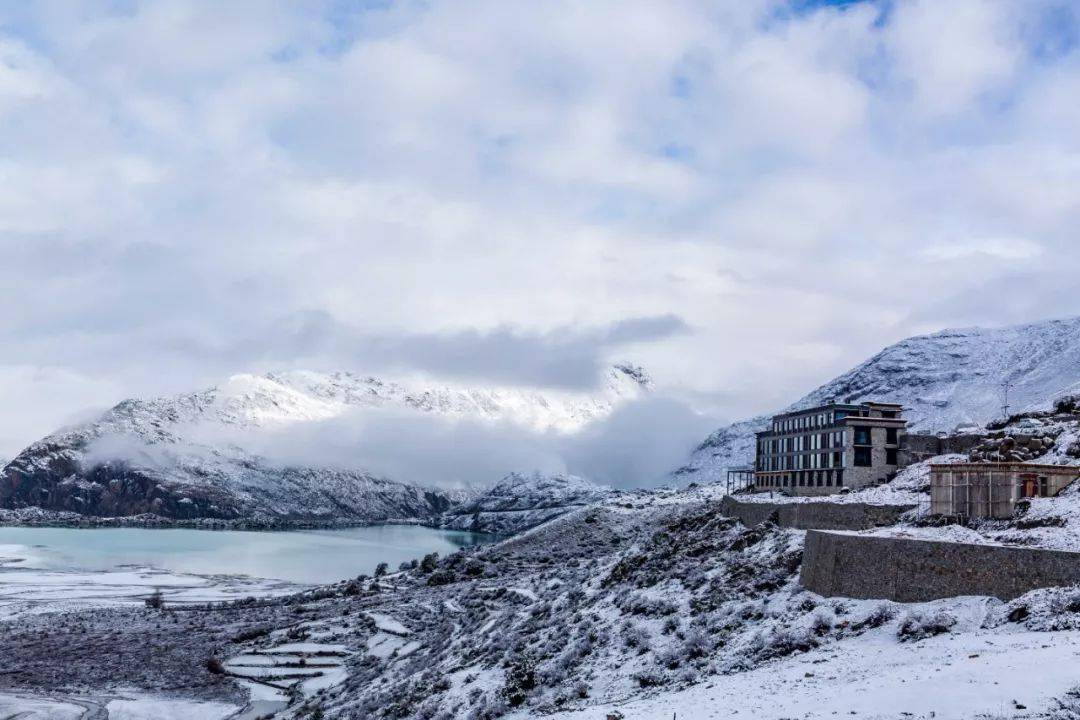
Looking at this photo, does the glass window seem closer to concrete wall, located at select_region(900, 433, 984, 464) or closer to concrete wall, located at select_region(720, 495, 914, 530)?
concrete wall, located at select_region(900, 433, 984, 464)

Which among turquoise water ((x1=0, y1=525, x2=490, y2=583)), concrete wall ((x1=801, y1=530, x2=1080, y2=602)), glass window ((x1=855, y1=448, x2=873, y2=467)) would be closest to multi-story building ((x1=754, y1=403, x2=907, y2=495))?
glass window ((x1=855, y1=448, x2=873, y2=467))

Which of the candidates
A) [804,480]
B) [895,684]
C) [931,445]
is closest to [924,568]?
[895,684]

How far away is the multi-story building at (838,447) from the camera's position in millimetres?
76688

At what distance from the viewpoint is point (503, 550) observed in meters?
113

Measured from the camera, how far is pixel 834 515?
157 feet

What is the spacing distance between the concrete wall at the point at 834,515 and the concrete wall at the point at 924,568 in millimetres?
11630

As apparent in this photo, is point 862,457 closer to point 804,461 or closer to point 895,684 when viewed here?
point 804,461

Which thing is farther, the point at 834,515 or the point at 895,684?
the point at 834,515

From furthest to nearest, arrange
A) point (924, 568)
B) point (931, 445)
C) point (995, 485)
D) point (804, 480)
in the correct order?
point (804, 480) → point (931, 445) → point (995, 485) → point (924, 568)

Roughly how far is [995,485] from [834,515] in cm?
931

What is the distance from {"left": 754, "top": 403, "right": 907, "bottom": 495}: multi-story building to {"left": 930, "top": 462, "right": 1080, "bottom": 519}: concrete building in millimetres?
30053

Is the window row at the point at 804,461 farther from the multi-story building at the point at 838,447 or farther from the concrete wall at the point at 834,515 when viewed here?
the concrete wall at the point at 834,515

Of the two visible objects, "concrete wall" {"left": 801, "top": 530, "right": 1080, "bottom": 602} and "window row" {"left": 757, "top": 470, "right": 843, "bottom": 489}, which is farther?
"window row" {"left": 757, "top": 470, "right": 843, "bottom": 489}

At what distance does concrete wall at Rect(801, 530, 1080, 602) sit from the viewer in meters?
27.0
